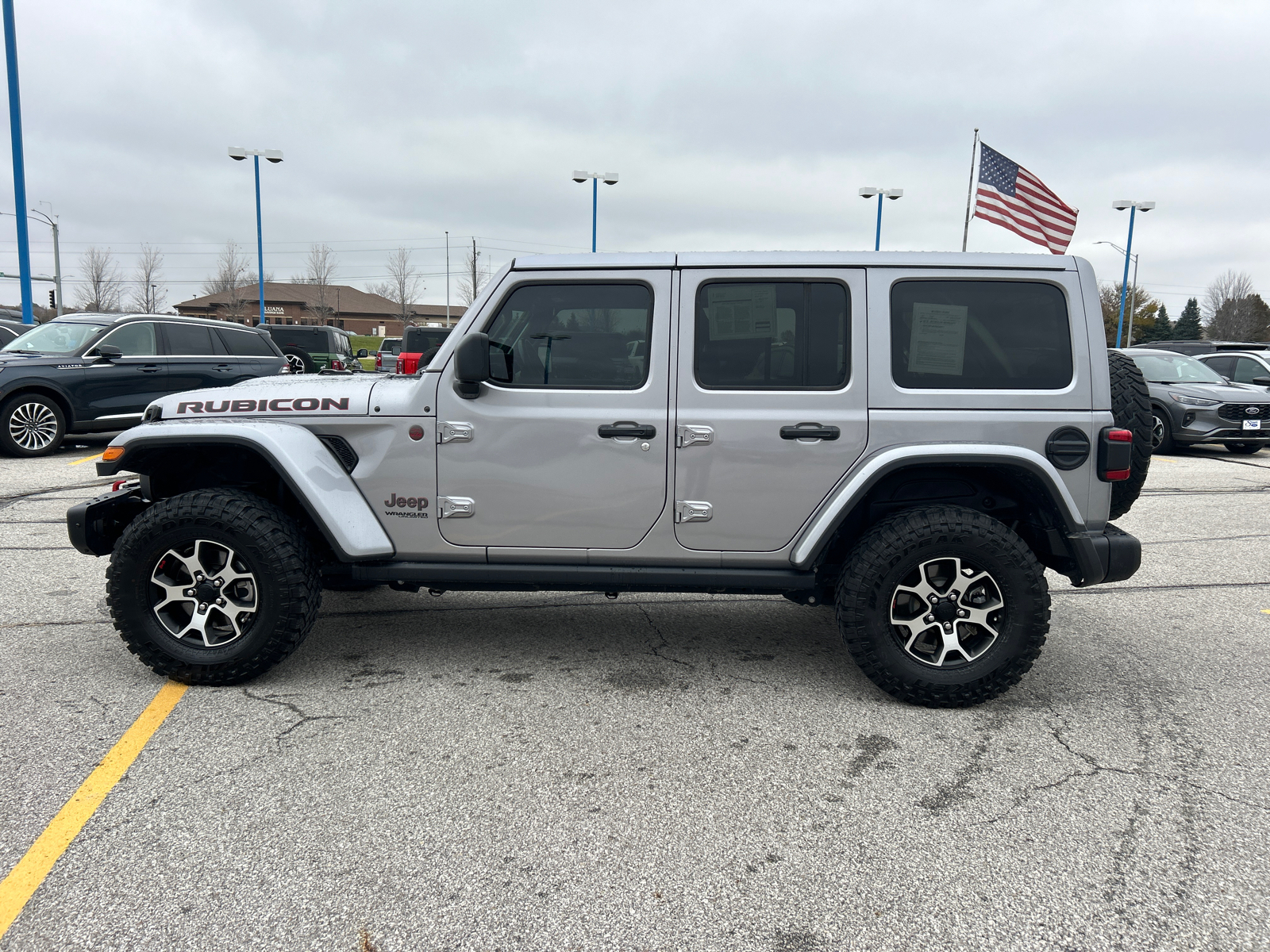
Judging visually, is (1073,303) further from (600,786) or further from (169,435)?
(169,435)

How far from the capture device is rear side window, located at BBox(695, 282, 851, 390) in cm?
381

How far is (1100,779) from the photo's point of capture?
10.4ft

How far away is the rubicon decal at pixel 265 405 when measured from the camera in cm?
395

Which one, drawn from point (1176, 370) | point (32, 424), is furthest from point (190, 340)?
point (1176, 370)

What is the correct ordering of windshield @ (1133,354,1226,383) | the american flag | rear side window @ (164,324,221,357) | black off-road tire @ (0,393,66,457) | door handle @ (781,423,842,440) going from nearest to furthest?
door handle @ (781,423,842,440)
black off-road tire @ (0,393,66,457)
rear side window @ (164,324,221,357)
the american flag
windshield @ (1133,354,1226,383)

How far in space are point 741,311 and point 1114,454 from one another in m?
1.67

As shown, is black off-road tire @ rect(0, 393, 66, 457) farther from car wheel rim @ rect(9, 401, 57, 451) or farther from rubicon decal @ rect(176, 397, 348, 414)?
rubicon decal @ rect(176, 397, 348, 414)

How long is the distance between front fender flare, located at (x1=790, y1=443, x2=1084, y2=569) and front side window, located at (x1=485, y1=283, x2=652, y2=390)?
3.33 ft

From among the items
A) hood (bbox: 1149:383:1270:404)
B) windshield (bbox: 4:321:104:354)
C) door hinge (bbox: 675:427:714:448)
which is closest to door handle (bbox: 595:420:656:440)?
door hinge (bbox: 675:427:714:448)

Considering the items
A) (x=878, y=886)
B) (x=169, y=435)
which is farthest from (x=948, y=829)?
(x=169, y=435)

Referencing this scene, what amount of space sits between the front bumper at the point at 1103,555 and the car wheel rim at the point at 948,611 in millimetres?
391

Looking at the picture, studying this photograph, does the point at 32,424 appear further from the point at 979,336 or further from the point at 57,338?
the point at 979,336

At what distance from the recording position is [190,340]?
1208cm

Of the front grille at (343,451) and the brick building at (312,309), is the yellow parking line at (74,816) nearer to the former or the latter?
the front grille at (343,451)
